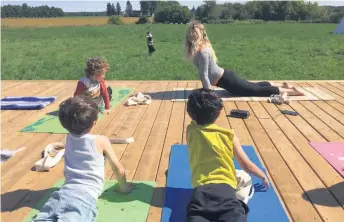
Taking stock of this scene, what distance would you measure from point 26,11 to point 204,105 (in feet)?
211

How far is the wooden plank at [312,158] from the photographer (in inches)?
141

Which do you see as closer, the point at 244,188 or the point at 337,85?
the point at 244,188

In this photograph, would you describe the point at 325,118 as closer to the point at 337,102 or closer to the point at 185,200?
the point at 337,102

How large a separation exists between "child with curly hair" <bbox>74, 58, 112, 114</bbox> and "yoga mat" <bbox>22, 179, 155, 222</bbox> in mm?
2316

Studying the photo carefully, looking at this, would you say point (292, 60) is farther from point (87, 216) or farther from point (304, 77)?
point (87, 216)

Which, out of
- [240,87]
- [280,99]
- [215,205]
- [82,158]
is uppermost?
[82,158]

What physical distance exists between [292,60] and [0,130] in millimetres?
10865

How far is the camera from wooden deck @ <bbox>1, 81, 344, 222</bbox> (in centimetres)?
335

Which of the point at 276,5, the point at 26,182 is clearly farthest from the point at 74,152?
the point at 276,5

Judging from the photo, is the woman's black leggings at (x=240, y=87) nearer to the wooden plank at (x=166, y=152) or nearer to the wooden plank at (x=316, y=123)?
the wooden plank at (x=316, y=123)

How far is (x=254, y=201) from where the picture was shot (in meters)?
3.17

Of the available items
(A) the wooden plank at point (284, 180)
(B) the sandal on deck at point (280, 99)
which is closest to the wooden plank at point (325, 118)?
(B) the sandal on deck at point (280, 99)

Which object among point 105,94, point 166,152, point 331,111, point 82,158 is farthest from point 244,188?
point 331,111

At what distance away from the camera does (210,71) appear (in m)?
6.68
